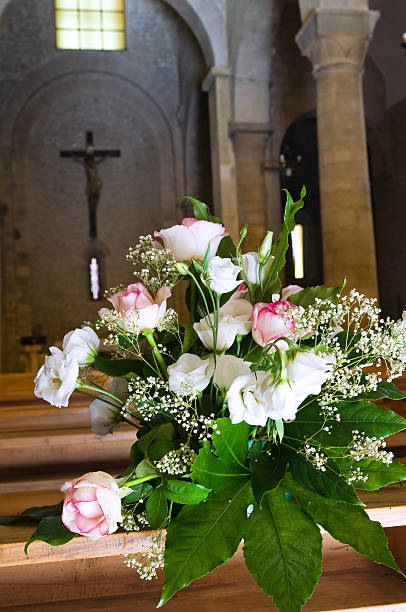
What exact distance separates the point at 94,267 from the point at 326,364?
585 inches

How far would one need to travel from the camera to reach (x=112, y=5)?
14.8 metres

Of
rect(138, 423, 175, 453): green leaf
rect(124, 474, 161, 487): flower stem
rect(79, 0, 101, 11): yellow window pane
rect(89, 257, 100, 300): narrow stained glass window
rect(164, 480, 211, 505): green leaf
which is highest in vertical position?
rect(79, 0, 101, 11): yellow window pane

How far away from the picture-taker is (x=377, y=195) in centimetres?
1382

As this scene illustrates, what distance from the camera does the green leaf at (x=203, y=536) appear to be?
3.18 ft

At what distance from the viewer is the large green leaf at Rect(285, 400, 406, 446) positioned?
113cm

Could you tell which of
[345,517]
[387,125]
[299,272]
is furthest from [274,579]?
[387,125]

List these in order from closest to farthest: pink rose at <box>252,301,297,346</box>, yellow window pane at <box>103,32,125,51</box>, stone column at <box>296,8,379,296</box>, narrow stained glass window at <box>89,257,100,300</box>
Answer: pink rose at <box>252,301,297,346</box>, stone column at <box>296,8,379,296</box>, yellow window pane at <box>103,32,125,51</box>, narrow stained glass window at <box>89,257,100,300</box>

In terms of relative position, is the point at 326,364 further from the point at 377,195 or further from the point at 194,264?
the point at 377,195

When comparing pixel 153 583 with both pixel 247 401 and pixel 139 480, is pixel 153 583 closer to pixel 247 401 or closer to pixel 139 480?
pixel 139 480

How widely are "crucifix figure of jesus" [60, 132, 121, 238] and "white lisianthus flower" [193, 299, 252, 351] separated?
14.4m

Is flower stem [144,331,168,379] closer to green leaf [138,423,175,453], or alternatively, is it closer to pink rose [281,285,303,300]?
green leaf [138,423,175,453]

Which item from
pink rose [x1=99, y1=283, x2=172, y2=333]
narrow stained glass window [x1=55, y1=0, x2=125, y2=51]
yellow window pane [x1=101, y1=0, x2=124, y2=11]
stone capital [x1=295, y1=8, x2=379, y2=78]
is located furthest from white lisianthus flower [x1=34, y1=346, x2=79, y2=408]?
yellow window pane [x1=101, y1=0, x2=124, y2=11]

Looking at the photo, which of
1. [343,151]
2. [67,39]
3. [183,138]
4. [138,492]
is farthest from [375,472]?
[67,39]

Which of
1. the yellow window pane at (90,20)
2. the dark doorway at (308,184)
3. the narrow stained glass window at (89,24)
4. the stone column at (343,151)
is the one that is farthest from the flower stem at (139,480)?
the yellow window pane at (90,20)
